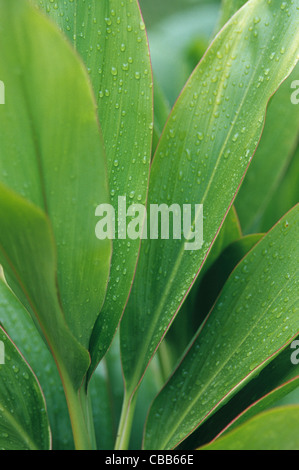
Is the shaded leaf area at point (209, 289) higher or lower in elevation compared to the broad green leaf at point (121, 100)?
lower

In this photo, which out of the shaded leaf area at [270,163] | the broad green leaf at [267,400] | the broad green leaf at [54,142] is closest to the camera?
the broad green leaf at [54,142]

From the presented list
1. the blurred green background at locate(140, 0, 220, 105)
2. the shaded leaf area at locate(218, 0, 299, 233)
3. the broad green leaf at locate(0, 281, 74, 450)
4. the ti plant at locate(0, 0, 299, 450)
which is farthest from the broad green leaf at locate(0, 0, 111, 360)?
the blurred green background at locate(140, 0, 220, 105)

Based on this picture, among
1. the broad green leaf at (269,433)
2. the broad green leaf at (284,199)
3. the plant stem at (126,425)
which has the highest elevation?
the broad green leaf at (284,199)

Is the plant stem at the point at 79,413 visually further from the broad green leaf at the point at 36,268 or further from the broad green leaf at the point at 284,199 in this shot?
the broad green leaf at the point at 284,199

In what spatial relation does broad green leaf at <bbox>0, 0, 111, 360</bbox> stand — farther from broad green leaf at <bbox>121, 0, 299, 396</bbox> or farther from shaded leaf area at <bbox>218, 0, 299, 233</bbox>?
shaded leaf area at <bbox>218, 0, 299, 233</bbox>

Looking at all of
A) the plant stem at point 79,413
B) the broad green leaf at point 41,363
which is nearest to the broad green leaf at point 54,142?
the plant stem at point 79,413

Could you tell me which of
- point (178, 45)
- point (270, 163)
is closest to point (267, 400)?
point (270, 163)
